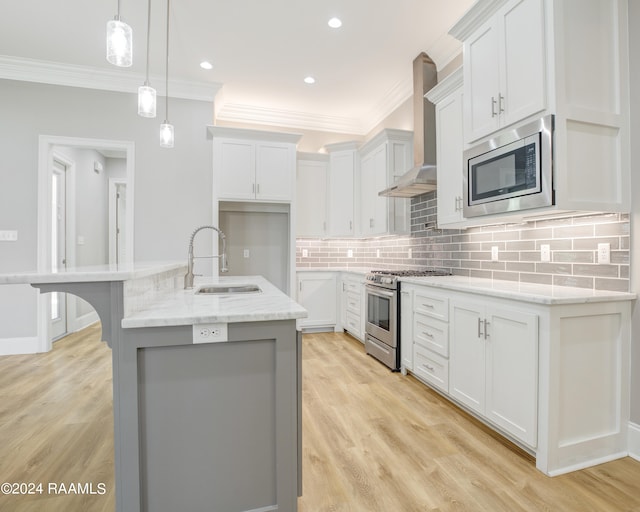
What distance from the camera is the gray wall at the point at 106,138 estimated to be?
3633 millimetres

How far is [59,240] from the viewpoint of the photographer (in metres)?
4.45

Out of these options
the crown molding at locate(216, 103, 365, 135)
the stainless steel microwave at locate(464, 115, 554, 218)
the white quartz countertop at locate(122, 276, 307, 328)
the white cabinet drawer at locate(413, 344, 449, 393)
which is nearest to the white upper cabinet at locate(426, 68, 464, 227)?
the stainless steel microwave at locate(464, 115, 554, 218)

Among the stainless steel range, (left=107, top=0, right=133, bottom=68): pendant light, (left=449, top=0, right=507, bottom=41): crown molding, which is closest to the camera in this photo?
(left=107, top=0, right=133, bottom=68): pendant light

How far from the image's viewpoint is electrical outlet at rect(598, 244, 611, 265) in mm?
1913

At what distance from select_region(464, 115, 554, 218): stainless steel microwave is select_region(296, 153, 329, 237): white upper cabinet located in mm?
2622

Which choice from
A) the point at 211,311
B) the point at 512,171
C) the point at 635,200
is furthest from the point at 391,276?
the point at 211,311

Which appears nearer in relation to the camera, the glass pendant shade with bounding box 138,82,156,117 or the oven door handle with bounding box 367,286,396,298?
the glass pendant shade with bounding box 138,82,156,117

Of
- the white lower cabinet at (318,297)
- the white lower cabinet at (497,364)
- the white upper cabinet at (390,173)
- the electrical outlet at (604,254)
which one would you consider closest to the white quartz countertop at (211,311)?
the white lower cabinet at (497,364)

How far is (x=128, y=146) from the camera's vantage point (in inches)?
153

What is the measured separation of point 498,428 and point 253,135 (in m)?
3.80

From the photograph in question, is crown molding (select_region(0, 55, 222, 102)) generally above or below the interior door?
above

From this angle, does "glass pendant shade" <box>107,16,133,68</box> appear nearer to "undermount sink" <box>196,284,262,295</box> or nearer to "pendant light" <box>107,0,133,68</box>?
"pendant light" <box>107,0,133,68</box>

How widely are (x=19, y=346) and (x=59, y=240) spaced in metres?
1.42

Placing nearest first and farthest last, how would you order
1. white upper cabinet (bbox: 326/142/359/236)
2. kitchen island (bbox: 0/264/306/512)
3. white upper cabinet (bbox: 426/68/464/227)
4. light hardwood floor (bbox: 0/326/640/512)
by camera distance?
kitchen island (bbox: 0/264/306/512) < light hardwood floor (bbox: 0/326/640/512) < white upper cabinet (bbox: 426/68/464/227) < white upper cabinet (bbox: 326/142/359/236)
